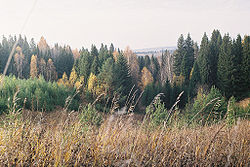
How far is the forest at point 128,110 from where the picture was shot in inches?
73.5

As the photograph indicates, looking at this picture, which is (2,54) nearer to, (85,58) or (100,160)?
(85,58)

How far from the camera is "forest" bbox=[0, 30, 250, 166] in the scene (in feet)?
6.13

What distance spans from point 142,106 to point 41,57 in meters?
30.7

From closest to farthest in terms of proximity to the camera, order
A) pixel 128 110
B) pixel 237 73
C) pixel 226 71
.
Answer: pixel 128 110 < pixel 237 73 < pixel 226 71

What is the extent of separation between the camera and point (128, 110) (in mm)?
2785

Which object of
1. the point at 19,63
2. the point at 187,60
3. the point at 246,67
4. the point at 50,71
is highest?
the point at 19,63

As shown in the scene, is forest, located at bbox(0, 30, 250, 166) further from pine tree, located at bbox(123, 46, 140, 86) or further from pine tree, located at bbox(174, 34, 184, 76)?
pine tree, located at bbox(123, 46, 140, 86)

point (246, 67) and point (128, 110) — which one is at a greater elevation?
point (128, 110)

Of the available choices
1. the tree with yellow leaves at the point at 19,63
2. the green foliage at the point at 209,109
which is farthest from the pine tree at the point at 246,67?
the tree with yellow leaves at the point at 19,63

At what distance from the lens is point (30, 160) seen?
70.6 inches

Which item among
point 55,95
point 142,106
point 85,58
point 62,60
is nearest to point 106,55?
point 85,58

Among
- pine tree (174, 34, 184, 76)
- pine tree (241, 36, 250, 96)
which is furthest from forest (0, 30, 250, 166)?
pine tree (241, 36, 250, 96)

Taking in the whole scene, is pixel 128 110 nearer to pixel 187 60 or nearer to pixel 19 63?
pixel 187 60

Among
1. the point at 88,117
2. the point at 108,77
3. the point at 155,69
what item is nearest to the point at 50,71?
the point at 108,77
